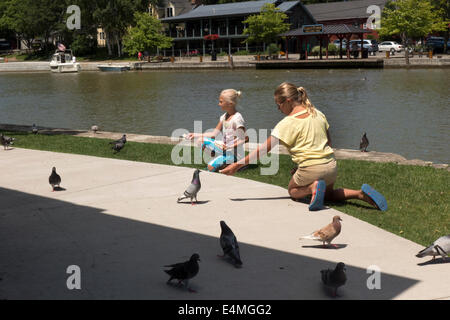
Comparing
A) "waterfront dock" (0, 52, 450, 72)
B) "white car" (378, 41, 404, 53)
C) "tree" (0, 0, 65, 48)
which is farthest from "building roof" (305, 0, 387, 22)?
"tree" (0, 0, 65, 48)

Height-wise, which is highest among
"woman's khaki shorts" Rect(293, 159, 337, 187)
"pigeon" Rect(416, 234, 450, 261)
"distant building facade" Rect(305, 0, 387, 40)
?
"distant building facade" Rect(305, 0, 387, 40)

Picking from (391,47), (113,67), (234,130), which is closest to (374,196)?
(234,130)

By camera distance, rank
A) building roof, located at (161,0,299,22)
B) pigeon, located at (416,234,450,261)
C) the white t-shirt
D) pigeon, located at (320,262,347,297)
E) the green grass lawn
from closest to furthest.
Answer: pigeon, located at (320,262,347,297) < pigeon, located at (416,234,450,261) < the green grass lawn < the white t-shirt < building roof, located at (161,0,299,22)

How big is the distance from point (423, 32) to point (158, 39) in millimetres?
32322

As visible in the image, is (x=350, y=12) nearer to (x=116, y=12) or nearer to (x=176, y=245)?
(x=116, y=12)

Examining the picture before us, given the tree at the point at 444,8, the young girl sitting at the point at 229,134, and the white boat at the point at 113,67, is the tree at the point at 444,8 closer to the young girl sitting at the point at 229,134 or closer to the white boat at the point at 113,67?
the white boat at the point at 113,67

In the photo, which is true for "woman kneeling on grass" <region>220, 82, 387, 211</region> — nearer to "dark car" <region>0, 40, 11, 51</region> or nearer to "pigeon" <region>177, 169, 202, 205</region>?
"pigeon" <region>177, 169, 202, 205</region>

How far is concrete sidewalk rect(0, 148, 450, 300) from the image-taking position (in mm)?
3930

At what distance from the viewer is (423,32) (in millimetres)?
53312

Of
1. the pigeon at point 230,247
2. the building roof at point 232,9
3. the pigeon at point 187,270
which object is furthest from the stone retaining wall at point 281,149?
the building roof at point 232,9

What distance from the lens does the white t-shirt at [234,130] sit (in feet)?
25.7

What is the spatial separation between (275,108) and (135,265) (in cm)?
2123

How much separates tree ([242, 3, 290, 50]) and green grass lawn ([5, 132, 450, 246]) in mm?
53179
